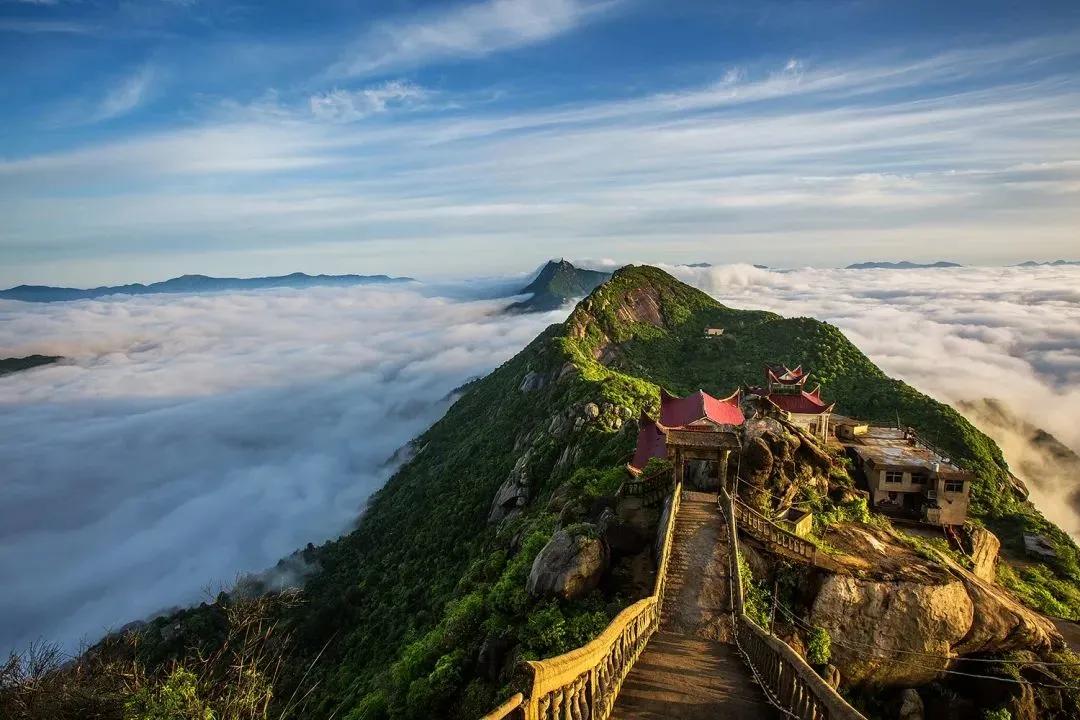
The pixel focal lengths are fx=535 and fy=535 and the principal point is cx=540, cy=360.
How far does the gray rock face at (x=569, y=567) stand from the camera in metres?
18.4

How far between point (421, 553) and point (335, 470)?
123 meters

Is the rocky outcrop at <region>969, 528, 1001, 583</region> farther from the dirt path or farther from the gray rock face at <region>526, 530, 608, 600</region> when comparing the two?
the gray rock face at <region>526, 530, 608, 600</region>

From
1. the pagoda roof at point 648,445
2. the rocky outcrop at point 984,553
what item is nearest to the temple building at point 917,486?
the rocky outcrop at point 984,553

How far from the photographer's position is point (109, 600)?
124 meters

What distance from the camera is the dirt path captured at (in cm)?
1146

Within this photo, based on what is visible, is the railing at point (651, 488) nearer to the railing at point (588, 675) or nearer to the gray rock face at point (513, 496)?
the railing at point (588, 675)

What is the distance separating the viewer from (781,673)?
436 inches

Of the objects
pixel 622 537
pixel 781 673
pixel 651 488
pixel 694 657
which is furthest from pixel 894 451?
pixel 781 673

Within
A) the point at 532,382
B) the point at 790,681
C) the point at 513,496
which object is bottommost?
the point at 513,496

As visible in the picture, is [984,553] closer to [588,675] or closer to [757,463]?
[757,463]

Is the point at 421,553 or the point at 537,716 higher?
the point at 537,716

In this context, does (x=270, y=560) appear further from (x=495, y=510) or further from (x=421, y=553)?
(x=495, y=510)

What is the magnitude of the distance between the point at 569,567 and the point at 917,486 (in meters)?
32.0

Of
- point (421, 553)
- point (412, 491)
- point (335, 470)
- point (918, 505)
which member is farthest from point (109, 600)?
point (918, 505)
